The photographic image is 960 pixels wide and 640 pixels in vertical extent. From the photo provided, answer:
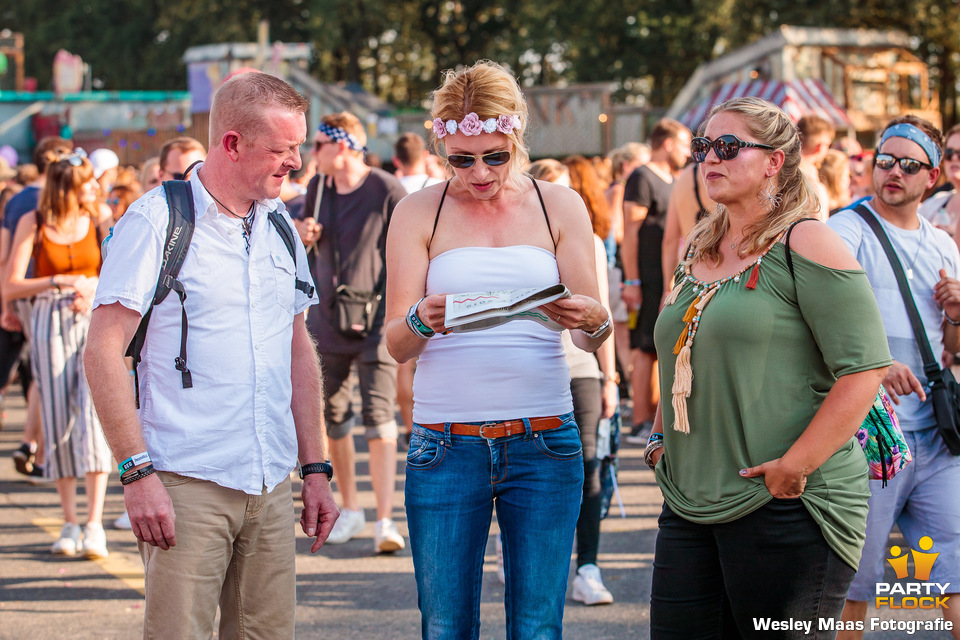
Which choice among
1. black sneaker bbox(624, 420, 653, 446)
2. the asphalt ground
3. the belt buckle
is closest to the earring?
the belt buckle

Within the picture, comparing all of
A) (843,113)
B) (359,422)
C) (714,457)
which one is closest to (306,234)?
(714,457)

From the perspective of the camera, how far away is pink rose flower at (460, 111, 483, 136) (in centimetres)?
280

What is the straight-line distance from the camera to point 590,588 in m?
4.64

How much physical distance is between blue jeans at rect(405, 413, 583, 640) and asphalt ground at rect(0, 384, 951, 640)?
1546mm

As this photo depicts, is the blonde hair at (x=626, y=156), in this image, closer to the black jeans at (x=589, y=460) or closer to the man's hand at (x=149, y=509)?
the black jeans at (x=589, y=460)

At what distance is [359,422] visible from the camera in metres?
9.48

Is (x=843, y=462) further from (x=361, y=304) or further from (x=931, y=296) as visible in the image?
(x=361, y=304)

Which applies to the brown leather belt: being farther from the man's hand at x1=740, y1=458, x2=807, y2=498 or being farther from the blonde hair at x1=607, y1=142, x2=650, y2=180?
the blonde hair at x1=607, y1=142, x2=650, y2=180

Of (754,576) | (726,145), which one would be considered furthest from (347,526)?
(726,145)

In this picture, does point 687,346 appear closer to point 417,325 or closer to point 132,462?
point 417,325

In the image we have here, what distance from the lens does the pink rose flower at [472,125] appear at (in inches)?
110

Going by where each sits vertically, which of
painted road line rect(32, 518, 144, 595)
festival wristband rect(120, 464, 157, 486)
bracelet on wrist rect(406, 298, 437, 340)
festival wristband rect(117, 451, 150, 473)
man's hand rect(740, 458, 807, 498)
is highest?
bracelet on wrist rect(406, 298, 437, 340)

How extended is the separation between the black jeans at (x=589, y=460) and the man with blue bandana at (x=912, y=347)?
4.25ft

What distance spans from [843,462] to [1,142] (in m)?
28.4
